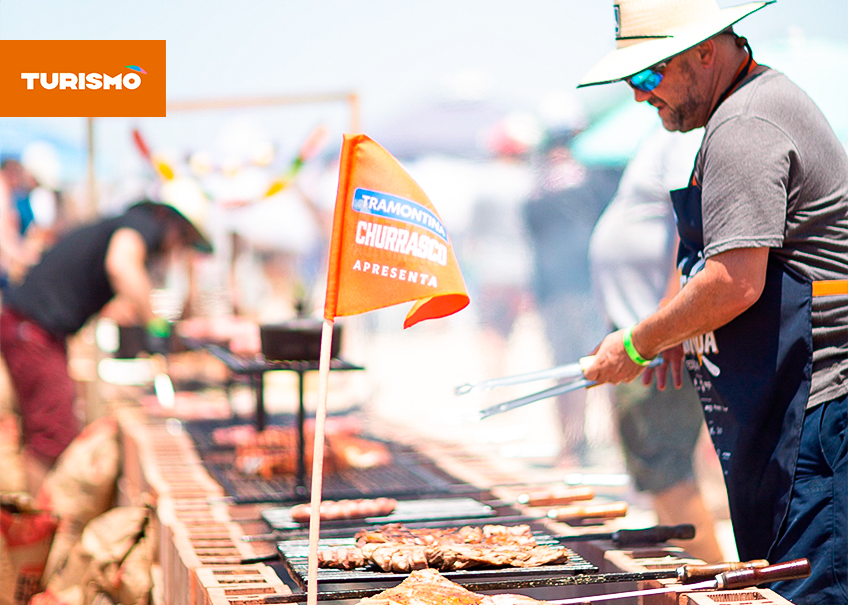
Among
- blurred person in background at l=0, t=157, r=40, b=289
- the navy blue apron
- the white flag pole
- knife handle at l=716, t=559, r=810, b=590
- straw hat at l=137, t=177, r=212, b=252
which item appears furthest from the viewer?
blurred person in background at l=0, t=157, r=40, b=289

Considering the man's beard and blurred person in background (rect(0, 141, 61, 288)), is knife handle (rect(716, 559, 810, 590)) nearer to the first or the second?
the man's beard

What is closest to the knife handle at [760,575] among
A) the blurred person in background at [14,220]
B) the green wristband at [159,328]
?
the green wristband at [159,328]

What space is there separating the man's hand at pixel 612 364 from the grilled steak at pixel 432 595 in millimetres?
630

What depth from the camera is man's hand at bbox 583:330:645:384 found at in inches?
82.1

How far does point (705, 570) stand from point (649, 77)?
1.03 metres

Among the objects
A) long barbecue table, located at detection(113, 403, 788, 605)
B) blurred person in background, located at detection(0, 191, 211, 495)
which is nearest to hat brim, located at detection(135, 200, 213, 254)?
blurred person in background, located at detection(0, 191, 211, 495)

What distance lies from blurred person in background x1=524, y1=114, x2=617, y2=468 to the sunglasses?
3.27 meters

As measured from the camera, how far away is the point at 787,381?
76.2 inches

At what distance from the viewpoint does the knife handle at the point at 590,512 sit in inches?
88.1

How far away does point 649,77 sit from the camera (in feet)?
6.75

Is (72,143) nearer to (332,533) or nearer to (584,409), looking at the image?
(584,409)

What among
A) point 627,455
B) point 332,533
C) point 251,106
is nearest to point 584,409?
point 627,455

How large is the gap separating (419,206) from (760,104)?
72 centimetres

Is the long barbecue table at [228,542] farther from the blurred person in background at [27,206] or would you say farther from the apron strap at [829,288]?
the blurred person in background at [27,206]
